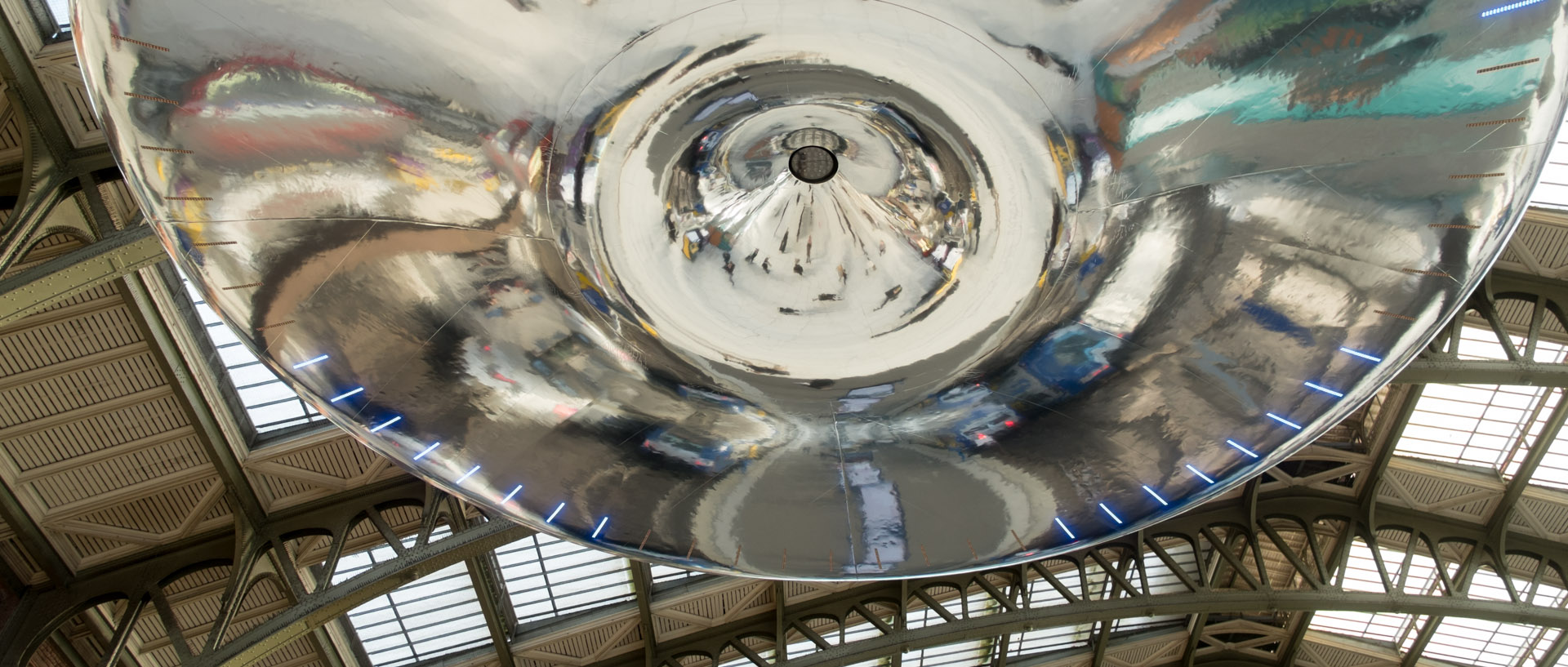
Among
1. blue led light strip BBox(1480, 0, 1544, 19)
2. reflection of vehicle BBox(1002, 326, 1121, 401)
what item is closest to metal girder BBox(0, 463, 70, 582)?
reflection of vehicle BBox(1002, 326, 1121, 401)

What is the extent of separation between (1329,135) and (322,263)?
332 cm

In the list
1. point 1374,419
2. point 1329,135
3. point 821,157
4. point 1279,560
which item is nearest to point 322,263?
point 821,157

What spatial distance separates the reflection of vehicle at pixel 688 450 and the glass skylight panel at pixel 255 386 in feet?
36.2

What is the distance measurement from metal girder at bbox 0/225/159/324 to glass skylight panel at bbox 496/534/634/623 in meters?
8.91

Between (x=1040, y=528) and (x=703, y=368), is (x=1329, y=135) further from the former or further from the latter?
(x=703, y=368)

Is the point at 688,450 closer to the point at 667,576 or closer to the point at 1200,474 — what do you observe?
the point at 1200,474

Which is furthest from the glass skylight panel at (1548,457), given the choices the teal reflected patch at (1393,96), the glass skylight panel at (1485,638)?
the teal reflected patch at (1393,96)

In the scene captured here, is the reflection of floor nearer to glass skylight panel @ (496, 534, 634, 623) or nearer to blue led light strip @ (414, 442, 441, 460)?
blue led light strip @ (414, 442, 441, 460)

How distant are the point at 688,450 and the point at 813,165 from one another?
1246 millimetres

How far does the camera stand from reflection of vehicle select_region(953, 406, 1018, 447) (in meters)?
4.08

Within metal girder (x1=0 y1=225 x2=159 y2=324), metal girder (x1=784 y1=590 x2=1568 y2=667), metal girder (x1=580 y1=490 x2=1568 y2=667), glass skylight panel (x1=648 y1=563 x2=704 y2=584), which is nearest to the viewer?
metal girder (x1=0 y1=225 x2=159 y2=324)

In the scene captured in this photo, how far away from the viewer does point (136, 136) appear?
3252 millimetres

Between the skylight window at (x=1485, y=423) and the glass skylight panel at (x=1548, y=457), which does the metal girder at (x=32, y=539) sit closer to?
the skylight window at (x=1485, y=423)

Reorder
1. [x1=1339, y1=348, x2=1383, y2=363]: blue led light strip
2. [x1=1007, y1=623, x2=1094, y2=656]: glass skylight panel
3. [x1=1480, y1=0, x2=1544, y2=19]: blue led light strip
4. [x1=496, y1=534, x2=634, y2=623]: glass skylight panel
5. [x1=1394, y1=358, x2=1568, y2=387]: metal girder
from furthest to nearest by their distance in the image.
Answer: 1. [x1=1007, y1=623, x2=1094, y2=656]: glass skylight panel
2. [x1=496, y1=534, x2=634, y2=623]: glass skylight panel
3. [x1=1394, y1=358, x2=1568, y2=387]: metal girder
4. [x1=1339, y1=348, x2=1383, y2=363]: blue led light strip
5. [x1=1480, y1=0, x2=1544, y2=19]: blue led light strip
